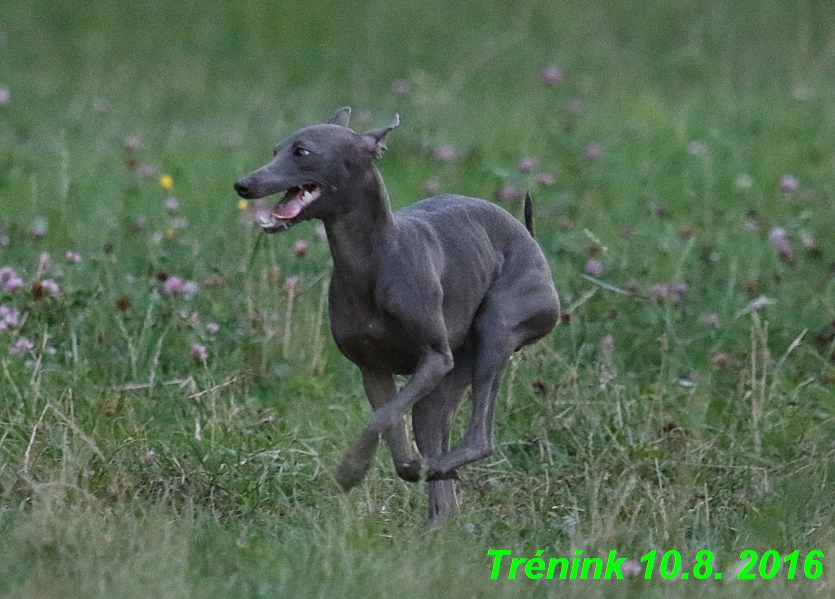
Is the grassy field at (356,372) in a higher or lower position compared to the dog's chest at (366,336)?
lower

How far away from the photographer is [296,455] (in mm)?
5109

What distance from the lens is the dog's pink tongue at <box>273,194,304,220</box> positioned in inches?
156

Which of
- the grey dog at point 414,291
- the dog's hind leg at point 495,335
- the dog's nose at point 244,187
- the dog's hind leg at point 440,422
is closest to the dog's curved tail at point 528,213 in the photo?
the grey dog at point 414,291

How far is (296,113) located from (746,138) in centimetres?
318

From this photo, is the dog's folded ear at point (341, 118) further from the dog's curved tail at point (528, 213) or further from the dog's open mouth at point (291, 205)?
the dog's curved tail at point (528, 213)

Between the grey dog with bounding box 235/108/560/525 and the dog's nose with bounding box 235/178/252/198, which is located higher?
the dog's nose with bounding box 235/178/252/198

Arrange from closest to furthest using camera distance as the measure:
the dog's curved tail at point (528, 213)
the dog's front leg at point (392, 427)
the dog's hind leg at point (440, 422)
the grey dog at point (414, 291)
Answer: the grey dog at point (414, 291) < the dog's front leg at point (392, 427) < the dog's hind leg at point (440, 422) < the dog's curved tail at point (528, 213)

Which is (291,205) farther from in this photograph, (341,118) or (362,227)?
(341,118)

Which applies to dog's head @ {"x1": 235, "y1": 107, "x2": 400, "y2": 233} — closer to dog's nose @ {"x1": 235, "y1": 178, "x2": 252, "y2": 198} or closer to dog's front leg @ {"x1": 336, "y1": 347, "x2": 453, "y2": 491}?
dog's nose @ {"x1": 235, "y1": 178, "x2": 252, "y2": 198}

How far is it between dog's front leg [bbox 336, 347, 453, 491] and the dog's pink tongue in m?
0.53

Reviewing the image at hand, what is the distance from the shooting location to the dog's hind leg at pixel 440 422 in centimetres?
443

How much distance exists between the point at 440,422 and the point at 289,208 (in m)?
0.88

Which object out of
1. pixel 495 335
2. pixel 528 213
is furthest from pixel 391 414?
pixel 528 213

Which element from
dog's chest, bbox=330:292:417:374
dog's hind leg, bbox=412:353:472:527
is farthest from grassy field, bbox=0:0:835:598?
dog's chest, bbox=330:292:417:374
